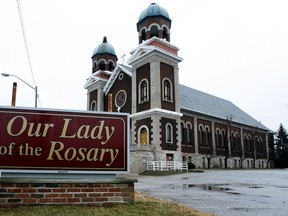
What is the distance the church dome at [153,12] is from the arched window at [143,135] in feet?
46.0

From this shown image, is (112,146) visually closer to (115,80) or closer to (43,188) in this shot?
(43,188)

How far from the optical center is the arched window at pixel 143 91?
37375 mm

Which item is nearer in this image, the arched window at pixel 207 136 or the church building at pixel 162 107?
the church building at pixel 162 107

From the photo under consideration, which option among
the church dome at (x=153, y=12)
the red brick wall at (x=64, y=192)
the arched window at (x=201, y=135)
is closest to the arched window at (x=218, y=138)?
the arched window at (x=201, y=135)

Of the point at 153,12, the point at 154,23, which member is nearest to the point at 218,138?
the point at 154,23

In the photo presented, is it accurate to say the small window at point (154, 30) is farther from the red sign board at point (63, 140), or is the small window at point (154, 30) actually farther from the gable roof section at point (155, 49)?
the red sign board at point (63, 140)

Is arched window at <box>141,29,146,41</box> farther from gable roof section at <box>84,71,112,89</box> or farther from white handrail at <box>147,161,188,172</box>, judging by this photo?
white handrail at <box>147,161,188,172</box>

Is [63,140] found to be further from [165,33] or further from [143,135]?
[165,33]

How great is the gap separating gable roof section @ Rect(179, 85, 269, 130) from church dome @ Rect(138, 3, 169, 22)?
12032 millimetres

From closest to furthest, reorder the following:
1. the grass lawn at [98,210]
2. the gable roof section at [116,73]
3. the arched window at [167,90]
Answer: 1. the grass lawn at [98,210]
2. the arched window at [167,90]
3. the gable roof section at [116,73]

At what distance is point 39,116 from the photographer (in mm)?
8023

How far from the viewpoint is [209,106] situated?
5178 cm

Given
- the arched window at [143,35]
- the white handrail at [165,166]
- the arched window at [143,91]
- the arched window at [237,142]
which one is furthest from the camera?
the arched window at [237,142]

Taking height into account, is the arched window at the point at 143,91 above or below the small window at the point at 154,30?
below
